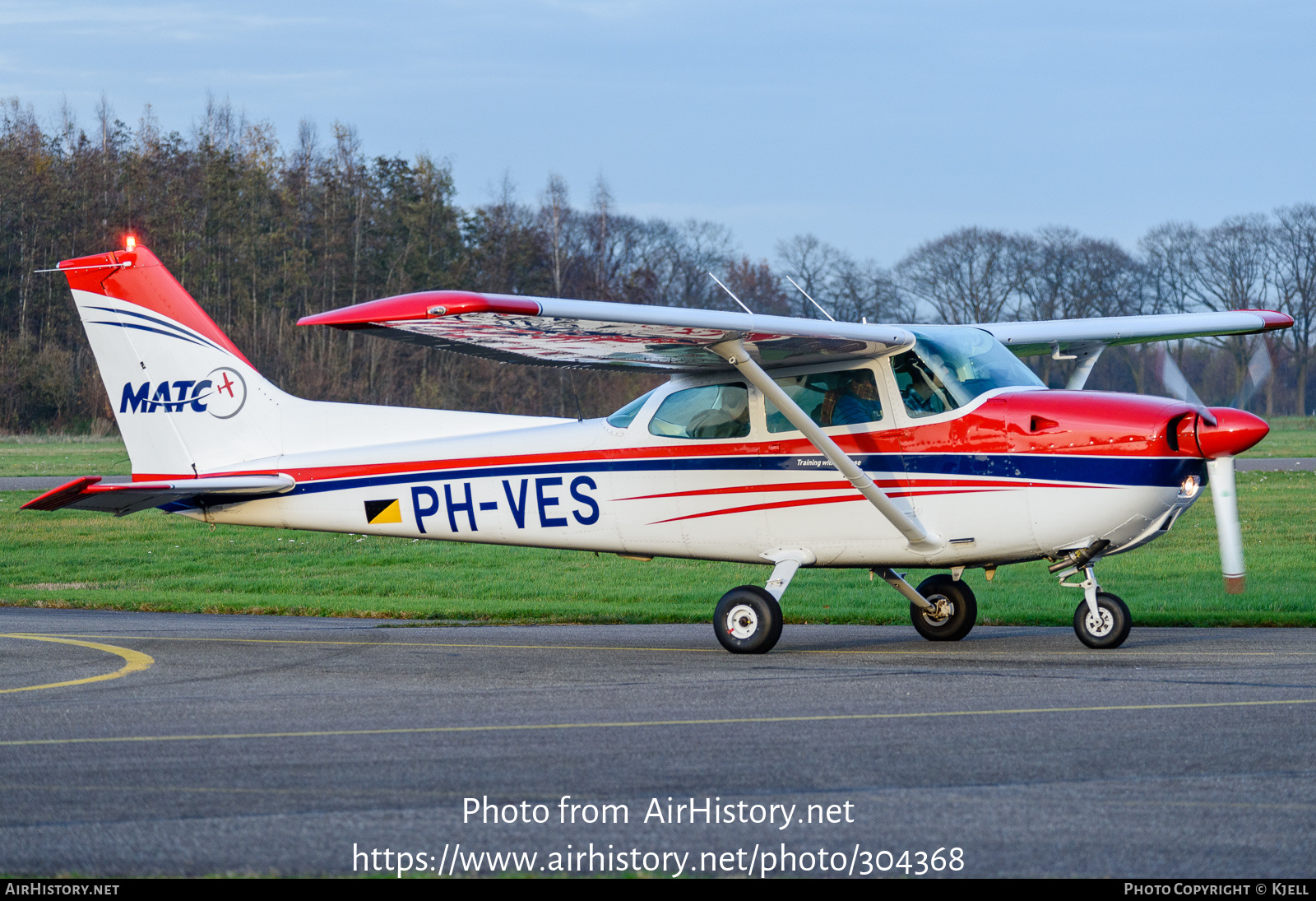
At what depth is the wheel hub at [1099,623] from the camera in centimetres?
1051

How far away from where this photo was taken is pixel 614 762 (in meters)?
6.24

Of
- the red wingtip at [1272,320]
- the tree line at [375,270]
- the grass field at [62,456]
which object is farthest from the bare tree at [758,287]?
→ the red wingtip at [1272,320]

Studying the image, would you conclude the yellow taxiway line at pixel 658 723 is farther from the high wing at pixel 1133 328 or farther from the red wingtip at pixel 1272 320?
the red wingtip at pixel 1272 320

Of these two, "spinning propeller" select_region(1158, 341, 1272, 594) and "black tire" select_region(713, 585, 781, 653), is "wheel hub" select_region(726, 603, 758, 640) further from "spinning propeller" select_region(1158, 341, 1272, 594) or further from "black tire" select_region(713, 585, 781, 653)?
"spinning propeller" select_region(1158, 341, 1272, 594)

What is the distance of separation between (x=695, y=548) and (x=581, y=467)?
1.22 meters

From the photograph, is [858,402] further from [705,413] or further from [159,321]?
[159,321]

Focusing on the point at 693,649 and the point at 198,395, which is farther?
the point at 198,395

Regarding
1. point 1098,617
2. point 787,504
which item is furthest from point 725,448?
point 1098,617

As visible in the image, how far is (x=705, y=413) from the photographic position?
37.2 ft

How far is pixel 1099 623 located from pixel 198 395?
8.50 meters

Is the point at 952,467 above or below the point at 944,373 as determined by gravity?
below

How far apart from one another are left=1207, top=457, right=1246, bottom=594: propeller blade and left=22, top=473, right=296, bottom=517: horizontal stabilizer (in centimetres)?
797

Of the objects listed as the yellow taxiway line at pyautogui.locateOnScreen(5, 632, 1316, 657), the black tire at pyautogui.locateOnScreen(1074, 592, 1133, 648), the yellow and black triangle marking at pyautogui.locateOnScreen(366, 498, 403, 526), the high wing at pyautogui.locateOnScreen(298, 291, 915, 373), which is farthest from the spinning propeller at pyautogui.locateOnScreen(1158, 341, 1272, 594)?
the yellow and black triangle marking at pyautogui.locateOnScreen(366, 498, 403, 526)
